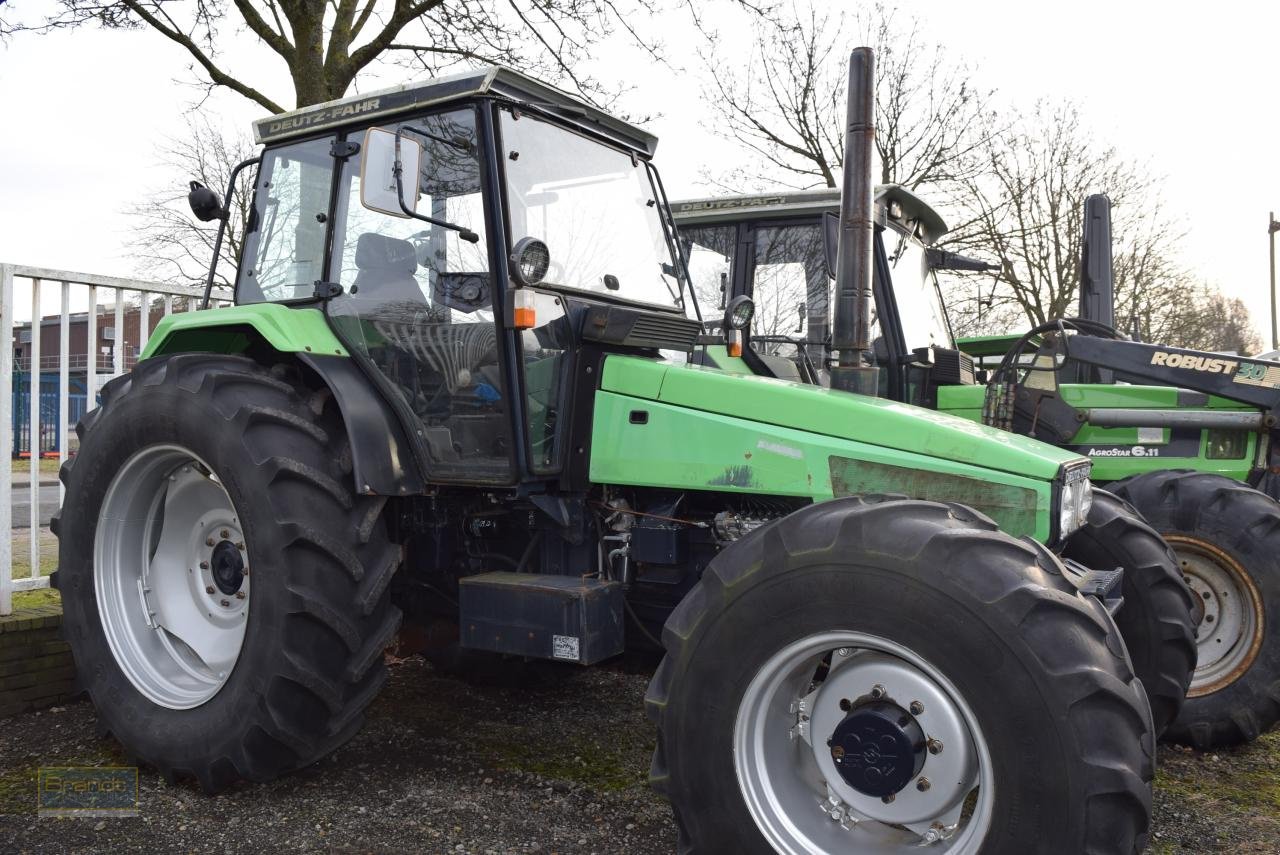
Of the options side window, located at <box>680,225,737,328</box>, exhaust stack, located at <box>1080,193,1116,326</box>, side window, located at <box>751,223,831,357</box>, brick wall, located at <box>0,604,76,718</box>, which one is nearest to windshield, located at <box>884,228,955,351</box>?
side window, located at <box>751,223,831,357</box>

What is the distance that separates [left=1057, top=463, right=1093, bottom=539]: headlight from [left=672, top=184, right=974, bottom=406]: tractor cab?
246cm

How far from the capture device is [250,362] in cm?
387

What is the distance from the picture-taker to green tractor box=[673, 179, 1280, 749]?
171 inches

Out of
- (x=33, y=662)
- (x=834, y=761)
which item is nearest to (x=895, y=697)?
(x=834, y=761)

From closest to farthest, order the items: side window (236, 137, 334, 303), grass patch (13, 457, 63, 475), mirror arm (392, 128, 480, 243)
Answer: mirror arm (392, 128, 480, 243) < side window (236, 137, 334, 303) < grass patch (13, 457, 63, 475)

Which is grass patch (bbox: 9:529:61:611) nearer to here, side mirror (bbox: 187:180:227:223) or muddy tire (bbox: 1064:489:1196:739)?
side mirror (bbox: 187:180:227:223)

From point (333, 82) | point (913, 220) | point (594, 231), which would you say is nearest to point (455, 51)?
point (333, 82)

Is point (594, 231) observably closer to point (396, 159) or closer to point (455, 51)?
point (396, 159)

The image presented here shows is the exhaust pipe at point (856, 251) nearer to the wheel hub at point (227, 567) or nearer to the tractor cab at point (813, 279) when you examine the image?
the tractor cab at point (813, 279)

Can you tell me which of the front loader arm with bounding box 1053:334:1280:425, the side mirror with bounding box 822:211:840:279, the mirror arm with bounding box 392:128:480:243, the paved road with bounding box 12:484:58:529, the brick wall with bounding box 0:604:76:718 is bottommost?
the paved road with bounding box 12:484:58:529

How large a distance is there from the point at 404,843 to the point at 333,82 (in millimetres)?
7963

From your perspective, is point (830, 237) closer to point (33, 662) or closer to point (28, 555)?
point (33, 662)

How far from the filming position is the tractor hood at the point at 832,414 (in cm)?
307

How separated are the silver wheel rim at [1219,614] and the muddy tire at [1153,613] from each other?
0.73 meters
